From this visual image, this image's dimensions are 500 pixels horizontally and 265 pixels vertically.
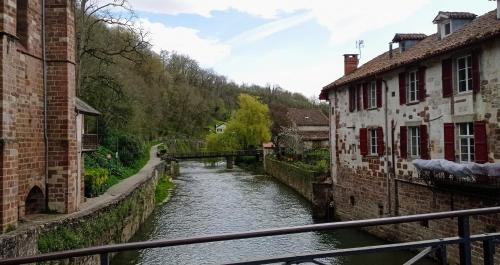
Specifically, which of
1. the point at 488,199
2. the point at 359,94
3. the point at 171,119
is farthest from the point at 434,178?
the point at 171,119

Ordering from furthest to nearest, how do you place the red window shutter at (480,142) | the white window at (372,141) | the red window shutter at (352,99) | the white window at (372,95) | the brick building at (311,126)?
the brick building at (311,126)
the red window shutter at (352,99)
the white window at (372,141)
the white window at (372,95)
the red window shutter at (480,142)

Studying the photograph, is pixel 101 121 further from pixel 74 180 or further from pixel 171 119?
pixel 171 119

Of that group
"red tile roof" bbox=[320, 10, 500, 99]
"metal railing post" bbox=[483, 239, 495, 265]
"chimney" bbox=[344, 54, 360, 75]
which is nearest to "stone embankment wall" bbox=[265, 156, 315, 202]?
"chimney" bbox=[344, 54, 360, 75]

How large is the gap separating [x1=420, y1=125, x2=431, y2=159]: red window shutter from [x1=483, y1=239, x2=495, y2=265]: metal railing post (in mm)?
12895

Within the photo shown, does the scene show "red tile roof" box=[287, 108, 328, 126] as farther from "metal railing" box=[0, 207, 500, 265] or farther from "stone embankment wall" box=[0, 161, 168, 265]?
"metal railing" box=[0, 207, 500, 265]

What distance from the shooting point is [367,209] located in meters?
19.4

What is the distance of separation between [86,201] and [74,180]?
292 cm

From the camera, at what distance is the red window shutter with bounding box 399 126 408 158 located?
54.5 feet

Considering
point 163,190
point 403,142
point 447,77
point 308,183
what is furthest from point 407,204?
point 163,190

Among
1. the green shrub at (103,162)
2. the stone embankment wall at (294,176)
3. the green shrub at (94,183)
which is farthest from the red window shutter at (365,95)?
the green shrub at (103,162)

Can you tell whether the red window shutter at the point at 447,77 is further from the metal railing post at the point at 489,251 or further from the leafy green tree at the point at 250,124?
the leafy green tree at the point at 250,124

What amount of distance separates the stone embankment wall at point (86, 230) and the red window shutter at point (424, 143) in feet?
36.6

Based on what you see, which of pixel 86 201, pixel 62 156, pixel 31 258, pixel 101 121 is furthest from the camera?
pixel 101 121

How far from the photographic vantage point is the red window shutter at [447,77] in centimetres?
1407
